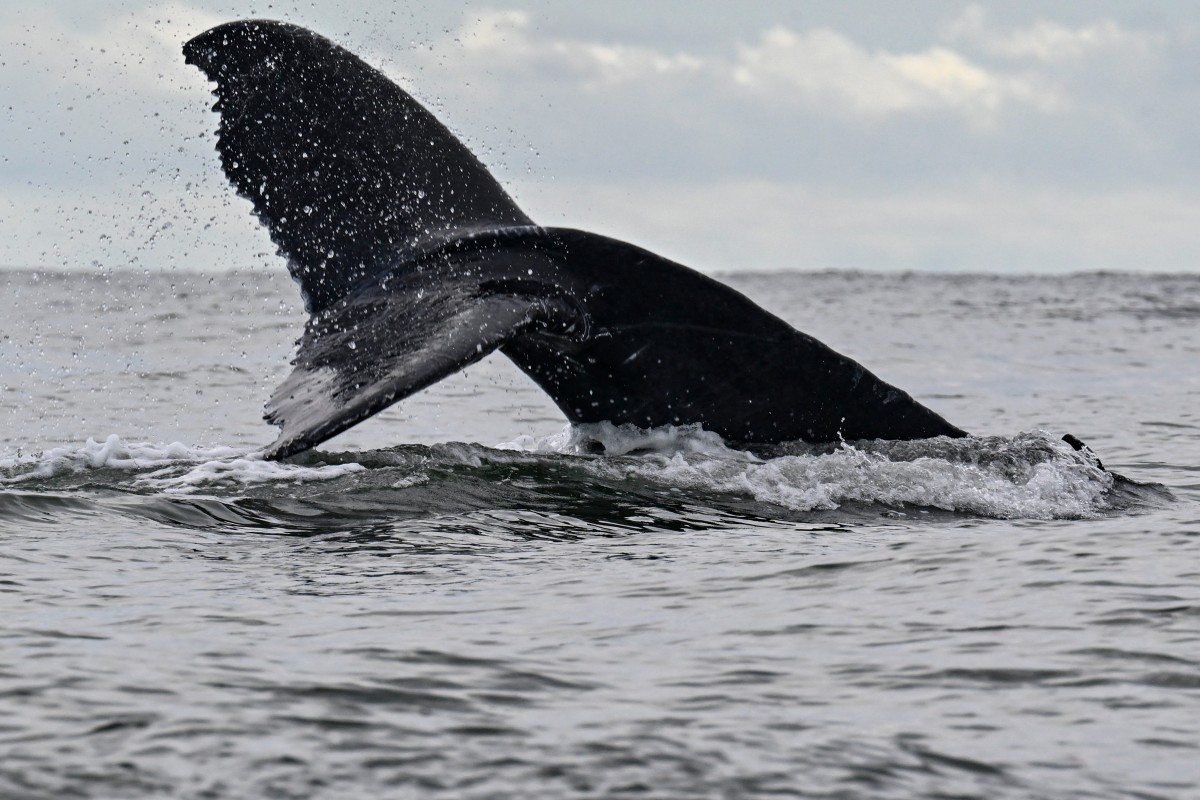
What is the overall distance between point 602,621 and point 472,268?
7.93ft

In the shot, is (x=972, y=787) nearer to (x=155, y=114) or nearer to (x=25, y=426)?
(x=155, y=114)

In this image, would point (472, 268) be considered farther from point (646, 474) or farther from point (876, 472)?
point (876, 472)

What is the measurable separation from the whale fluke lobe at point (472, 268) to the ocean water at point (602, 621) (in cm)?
30

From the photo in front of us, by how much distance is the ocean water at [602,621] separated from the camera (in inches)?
168

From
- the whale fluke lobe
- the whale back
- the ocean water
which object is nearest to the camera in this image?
the ocean water

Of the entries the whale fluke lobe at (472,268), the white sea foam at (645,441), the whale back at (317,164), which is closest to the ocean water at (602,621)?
the white sea foam at (645,441)

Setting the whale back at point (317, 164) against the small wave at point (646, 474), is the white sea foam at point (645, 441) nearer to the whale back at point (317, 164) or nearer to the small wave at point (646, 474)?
the small wave at point (646, 474)

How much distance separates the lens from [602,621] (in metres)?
5.75

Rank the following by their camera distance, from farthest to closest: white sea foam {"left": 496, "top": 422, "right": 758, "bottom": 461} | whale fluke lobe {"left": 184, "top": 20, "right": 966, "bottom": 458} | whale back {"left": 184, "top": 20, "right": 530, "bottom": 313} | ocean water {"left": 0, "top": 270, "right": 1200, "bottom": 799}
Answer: white sea foam {"left": 496, "top": 422, "right": 758, "bottom": 461}, whale back {"left": 184, "top": 20, "right": 530, "bottom": 313}, whale fluke lobe {"left": 184, "top": 20, "right": 966, "bottom": 458}, ocean water {"left": 0, "top": 270, "right": 1200, "bottom": 799}

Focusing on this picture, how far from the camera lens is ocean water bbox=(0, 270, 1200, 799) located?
14.0ft

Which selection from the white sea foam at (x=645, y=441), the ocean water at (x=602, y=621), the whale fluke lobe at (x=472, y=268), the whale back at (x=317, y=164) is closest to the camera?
the ocean water at (x=602, y=621)

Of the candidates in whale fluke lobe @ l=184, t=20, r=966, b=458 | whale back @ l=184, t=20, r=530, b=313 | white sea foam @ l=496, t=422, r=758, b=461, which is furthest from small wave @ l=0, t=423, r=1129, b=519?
whale back @ l=184, t=20, r=530, b=313

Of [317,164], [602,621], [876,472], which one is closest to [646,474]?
[876,472]

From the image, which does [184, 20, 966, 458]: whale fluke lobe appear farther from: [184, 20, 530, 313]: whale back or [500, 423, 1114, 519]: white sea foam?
[500, 423, 1114, 519]: white sea foam
